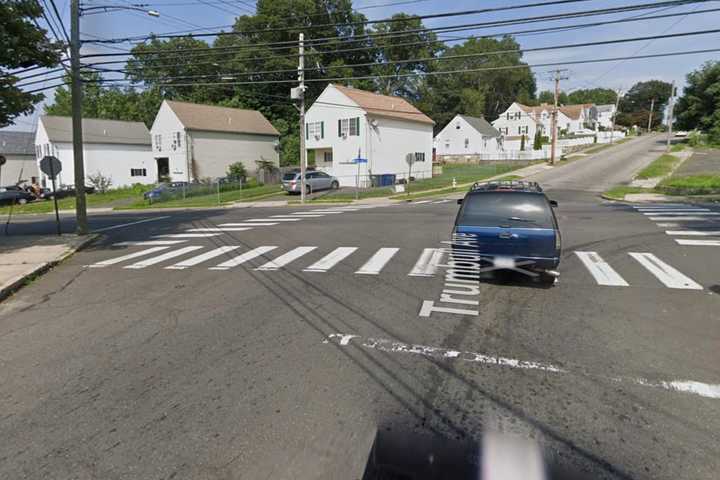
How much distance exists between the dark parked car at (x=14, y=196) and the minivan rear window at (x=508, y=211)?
46878 mm

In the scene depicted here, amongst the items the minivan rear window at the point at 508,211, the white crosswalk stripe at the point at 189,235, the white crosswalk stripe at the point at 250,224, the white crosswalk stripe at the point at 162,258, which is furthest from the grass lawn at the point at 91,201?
the minivan rear window at the point at 508,211

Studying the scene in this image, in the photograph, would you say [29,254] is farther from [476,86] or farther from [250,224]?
[476,86]

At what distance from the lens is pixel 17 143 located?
59281mm

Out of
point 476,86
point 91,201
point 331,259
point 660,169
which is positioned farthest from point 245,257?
point 476,86

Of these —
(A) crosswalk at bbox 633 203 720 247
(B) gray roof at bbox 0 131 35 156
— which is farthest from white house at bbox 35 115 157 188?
(A) crosswalk at bbox 633 203 720 247

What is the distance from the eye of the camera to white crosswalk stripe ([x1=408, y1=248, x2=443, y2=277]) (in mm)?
8922

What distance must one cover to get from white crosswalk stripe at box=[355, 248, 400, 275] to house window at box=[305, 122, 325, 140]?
30.0 m

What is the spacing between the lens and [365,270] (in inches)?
364

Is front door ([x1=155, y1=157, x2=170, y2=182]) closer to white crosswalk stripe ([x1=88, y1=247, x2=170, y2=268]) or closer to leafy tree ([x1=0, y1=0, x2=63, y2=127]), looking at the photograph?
leafy tree ([x1=0, y1=0, x2=63, y2=127])

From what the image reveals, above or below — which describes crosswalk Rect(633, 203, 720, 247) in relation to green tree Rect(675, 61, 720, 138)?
below

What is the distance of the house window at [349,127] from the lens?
122ft

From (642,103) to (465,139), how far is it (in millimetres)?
89160

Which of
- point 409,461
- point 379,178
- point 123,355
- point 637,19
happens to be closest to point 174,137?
point 379,178

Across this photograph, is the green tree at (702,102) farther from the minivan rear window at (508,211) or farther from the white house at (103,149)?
the white house at (103,149)
